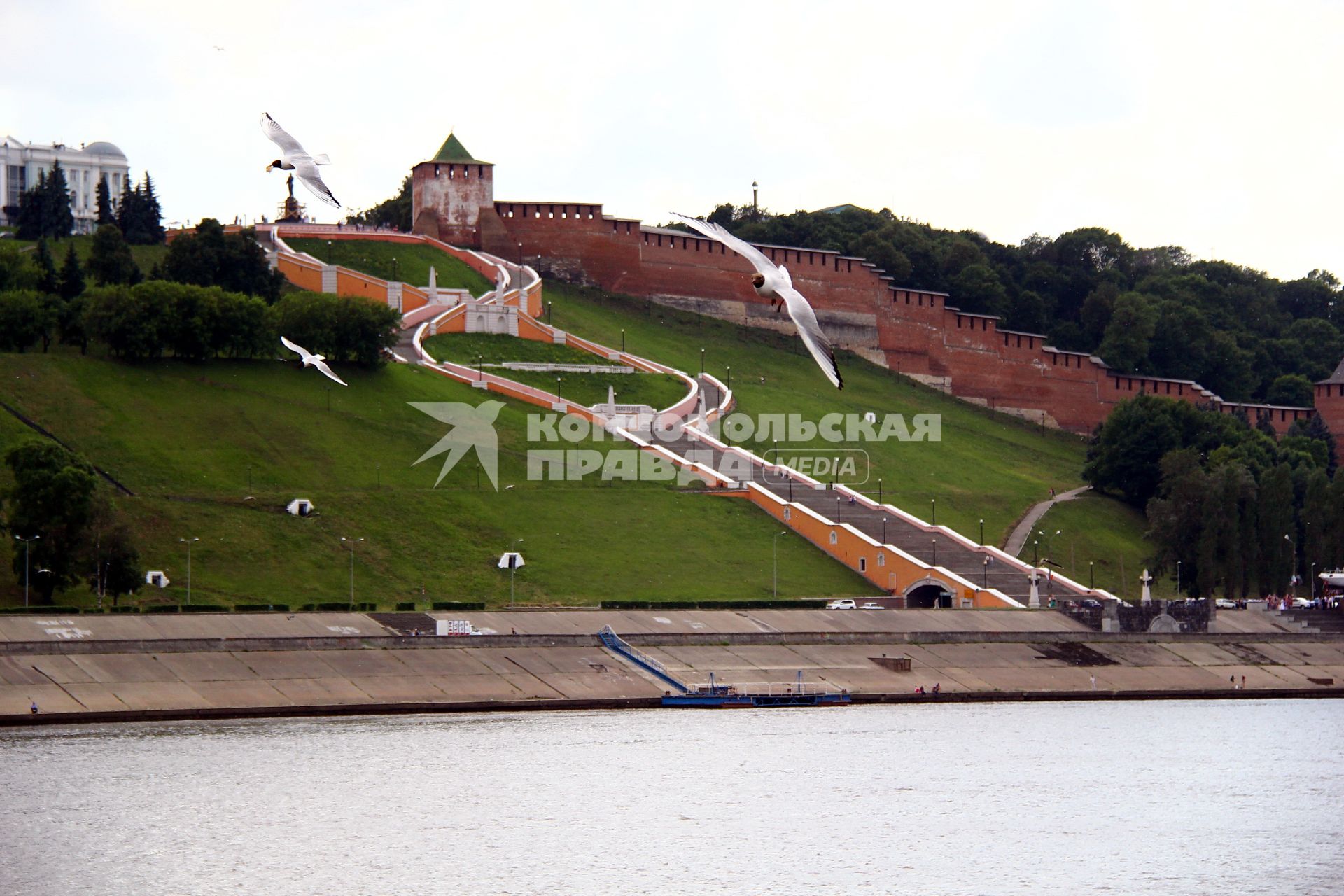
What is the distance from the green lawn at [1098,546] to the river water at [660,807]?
78.9ft

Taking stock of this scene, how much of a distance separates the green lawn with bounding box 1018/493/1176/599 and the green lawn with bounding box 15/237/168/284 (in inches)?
1447

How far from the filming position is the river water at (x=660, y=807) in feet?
106

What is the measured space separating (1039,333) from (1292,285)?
21.5 meters

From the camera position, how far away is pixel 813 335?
2173cm

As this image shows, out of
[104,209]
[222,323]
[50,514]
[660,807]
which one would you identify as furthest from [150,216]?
[660,807]

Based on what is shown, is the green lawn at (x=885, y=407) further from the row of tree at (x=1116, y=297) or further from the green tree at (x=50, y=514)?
the green tree at (x=50, y=514)

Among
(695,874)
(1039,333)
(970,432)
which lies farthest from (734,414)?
(695,874)

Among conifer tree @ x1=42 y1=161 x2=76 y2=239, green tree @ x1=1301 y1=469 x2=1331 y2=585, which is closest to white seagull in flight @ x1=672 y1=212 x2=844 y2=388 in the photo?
green tree @ x1=1301 y1=469 x2=1331 y2=585

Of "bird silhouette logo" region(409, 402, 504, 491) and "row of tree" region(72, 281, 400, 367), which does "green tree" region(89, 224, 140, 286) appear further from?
"bird silhouette logo" region(409, 402, 504, 491)

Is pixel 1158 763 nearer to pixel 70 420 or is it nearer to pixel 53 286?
pixel 70 420

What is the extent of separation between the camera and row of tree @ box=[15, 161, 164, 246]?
A: 94250mm

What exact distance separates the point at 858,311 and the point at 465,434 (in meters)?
36.2

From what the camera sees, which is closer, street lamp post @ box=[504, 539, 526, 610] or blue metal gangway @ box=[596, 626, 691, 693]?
blue metal gangway @ box=[596, 626, 691, 693]

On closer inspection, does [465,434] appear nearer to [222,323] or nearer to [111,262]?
[222,323]
